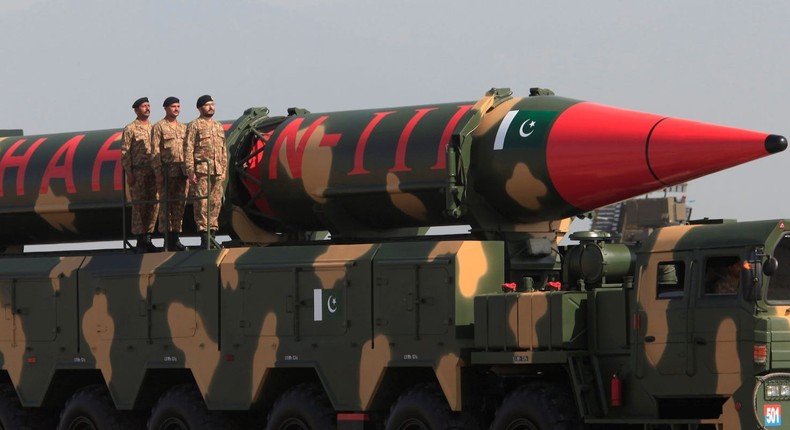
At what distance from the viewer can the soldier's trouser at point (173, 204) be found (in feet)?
53.3

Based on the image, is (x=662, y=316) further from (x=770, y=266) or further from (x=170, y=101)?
(x=170, y=101)

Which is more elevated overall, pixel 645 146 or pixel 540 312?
pixel 645 146

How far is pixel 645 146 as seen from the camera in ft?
44.1

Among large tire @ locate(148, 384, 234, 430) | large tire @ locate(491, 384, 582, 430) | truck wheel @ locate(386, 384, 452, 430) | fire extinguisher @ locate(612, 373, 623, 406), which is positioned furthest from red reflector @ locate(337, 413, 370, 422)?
fire extinguisher @ locate(612, 373, 623, 406)

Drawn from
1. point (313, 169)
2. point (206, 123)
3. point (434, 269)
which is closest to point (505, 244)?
point (434, 269)

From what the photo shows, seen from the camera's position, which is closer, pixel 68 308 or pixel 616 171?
pixel 616 171

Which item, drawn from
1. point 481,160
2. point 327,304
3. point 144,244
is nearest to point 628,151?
point 481,160

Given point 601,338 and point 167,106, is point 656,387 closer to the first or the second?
point 601,338

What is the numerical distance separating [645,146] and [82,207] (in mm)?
6726

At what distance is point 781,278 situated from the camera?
11820mm

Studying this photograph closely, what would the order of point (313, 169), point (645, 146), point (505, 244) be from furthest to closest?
point (313, 169) < point (505, 244) < point (645, 146)

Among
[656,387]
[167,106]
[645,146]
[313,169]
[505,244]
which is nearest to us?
[656,387]

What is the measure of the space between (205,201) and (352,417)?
3.13 meters

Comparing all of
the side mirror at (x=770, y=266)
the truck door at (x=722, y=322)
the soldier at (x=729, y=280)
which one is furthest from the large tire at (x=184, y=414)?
the side mirror at (x=770, y=266)
